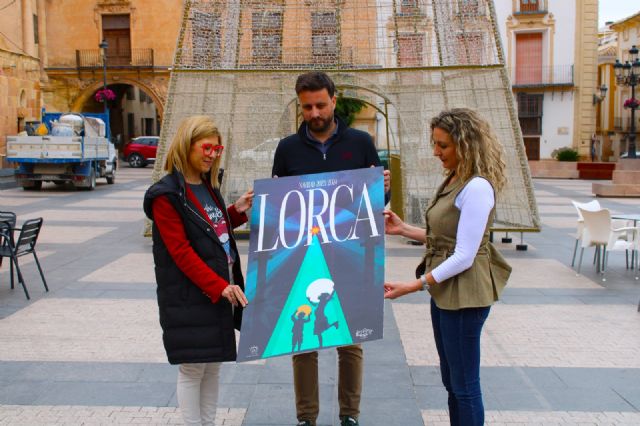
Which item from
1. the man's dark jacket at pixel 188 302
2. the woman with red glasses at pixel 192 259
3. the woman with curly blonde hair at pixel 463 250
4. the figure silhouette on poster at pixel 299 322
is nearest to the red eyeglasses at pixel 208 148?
the woman with red glasses at pixel 192 259

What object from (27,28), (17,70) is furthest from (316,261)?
(27,28)

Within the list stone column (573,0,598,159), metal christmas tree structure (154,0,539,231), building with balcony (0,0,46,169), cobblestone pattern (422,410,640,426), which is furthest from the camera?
stone column (573,0,598,159)

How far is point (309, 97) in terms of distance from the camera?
134 inches

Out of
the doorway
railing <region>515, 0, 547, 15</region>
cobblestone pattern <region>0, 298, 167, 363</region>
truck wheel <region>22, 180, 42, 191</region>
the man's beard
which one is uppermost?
railing <region>515, 0, 547, 15</region>

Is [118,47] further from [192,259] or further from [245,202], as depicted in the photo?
[192,259]

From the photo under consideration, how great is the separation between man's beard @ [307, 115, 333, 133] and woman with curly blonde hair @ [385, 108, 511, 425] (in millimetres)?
619

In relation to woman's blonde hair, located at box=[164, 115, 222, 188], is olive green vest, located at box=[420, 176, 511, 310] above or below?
below

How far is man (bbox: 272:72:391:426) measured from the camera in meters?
3.44

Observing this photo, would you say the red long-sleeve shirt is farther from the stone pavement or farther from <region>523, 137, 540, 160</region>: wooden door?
<region>523, 137, 540, 160</region>: wooden door

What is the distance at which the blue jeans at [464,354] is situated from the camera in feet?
10.1

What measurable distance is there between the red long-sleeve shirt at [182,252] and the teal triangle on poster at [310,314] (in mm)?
336

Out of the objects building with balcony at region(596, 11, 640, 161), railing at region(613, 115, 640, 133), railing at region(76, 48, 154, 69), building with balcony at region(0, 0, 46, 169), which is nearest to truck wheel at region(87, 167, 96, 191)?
building with balcony at region(0, 0, 46, 169)

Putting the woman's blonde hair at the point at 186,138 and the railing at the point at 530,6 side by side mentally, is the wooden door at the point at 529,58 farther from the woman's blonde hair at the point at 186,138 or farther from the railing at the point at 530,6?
the woman's blonde hair at the point at 186,138

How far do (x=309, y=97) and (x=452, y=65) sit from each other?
683cm
